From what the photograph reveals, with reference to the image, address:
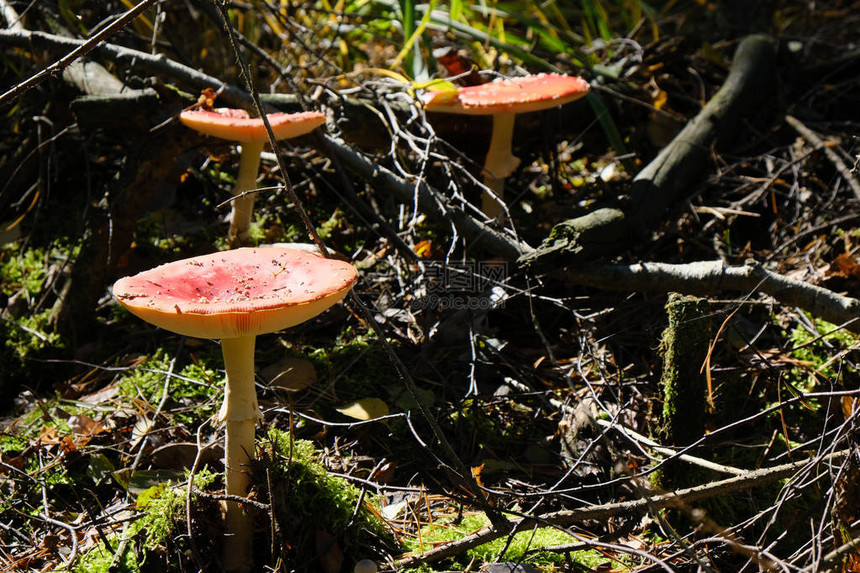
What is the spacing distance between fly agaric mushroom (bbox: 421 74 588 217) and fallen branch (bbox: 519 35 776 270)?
0.42 metres

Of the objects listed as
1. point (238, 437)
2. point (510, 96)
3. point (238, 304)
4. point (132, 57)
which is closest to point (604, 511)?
point (238, 437)

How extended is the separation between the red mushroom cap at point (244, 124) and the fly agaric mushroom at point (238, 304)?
2.55 ft

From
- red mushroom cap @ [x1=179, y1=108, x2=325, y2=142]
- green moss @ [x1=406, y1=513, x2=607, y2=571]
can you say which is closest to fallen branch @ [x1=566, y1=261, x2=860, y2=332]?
green moss @ [x1=406, y1=513, x2=607, y2=571]

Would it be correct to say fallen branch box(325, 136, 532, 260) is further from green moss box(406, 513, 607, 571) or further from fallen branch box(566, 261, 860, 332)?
green moss box(406, 513, 607, 571)

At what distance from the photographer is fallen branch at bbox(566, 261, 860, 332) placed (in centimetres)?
242

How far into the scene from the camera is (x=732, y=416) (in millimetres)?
2467

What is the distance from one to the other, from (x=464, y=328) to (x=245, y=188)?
1.14 m

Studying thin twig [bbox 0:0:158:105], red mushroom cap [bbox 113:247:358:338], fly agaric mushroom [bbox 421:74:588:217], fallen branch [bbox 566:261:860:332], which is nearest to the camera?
red mushroom cap [bbox 113:247:358:338]

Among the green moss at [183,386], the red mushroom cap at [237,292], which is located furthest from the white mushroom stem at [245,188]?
the red mushroom cap at [237,292]

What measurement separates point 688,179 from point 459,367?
1.53 metres

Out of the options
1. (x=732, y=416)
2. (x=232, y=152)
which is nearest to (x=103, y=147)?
(x=232, y=152)

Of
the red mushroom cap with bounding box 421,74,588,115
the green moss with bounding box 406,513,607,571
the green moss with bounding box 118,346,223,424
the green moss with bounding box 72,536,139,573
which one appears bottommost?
the green moss with bounding box 406,513,607,571

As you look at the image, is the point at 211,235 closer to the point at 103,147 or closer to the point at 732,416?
the point at 103,147

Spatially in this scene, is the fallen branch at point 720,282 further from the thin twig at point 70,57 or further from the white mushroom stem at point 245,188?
the thin twig at point 70,57
